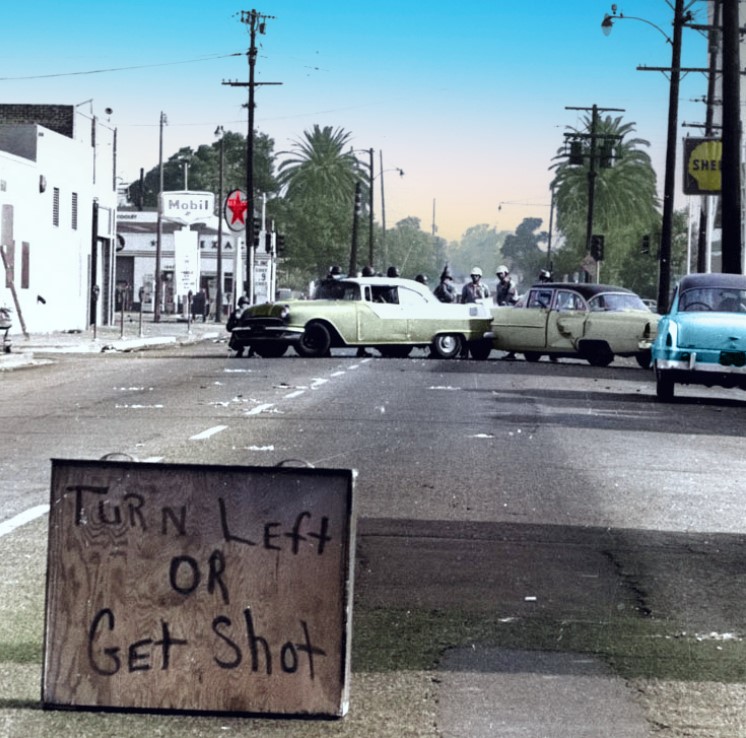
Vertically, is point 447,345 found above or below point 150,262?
below

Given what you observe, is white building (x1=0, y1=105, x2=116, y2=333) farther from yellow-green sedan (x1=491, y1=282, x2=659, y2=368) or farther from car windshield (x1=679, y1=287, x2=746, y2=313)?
car windshield (x1=679, y1=287, x2=746, y2=313)

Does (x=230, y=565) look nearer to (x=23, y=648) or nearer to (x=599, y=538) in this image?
(x=23, y=648)

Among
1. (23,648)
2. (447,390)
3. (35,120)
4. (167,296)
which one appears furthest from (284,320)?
(167,296)

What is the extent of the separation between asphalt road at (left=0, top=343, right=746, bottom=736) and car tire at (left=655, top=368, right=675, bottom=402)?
14.6 inches

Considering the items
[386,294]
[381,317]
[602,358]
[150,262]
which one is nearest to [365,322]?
[381,317]

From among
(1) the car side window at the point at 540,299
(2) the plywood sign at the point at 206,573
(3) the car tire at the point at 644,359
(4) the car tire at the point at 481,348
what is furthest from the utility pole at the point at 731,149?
(2) the plywood sign at the point at 206,573

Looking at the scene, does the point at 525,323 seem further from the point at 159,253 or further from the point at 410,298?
the point at 159,253

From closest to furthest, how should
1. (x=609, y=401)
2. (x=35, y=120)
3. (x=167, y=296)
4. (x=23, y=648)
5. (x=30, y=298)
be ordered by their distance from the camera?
(x=23, y=648)
(x=609, y=401)
(x=30, y=298)
(x=35, y=120)
(x=167, y=296)

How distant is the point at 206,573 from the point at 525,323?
2782cm

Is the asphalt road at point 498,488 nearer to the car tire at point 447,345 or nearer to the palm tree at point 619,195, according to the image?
the car tire at point 447,345

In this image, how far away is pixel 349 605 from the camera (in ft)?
17.9

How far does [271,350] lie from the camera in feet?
112

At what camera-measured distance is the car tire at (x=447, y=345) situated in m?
34.0

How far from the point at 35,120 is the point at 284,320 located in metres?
33.0
